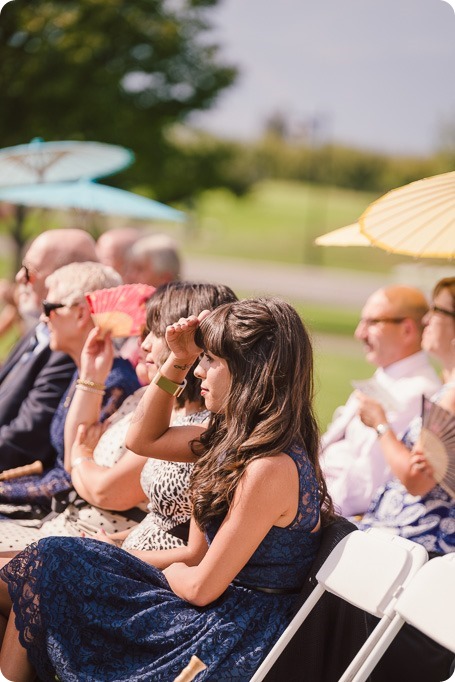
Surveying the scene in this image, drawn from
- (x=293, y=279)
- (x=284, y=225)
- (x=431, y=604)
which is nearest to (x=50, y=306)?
(x=431, y=604)

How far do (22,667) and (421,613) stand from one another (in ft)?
4.05

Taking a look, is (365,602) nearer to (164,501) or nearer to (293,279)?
(164,501)

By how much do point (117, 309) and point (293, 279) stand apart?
35281 mm

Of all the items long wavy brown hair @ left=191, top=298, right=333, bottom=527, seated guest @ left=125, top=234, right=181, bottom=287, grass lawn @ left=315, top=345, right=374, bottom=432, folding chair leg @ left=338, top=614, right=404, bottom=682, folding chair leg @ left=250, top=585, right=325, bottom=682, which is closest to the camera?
folding chair leg @ left=338, top=614, right=404, bottom=682

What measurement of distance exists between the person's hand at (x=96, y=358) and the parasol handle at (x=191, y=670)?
1495 millimetres

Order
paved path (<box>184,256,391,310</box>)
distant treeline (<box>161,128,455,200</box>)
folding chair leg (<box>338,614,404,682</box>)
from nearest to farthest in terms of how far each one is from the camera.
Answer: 1. folding chair leg (<box>338,614,404,682</box>)
2. paved path (<box>184,256,391,310</box>)
3. distant treeline (<box>161,128,455,200</box>)

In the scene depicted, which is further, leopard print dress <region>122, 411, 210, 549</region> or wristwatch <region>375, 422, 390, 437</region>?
wristwatch <region>375, 422, 390, 437</region>

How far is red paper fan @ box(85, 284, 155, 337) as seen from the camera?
12.6 ft

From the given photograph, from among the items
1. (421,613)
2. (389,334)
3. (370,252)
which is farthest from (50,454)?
(370,252)

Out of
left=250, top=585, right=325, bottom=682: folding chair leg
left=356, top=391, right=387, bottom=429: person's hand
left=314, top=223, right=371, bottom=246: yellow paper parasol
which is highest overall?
left=314, top=223, right=371, bottom=246: yellow paper parasol

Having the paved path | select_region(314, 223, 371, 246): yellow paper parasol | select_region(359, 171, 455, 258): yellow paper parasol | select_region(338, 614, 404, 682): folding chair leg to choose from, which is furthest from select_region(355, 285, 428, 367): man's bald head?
the paved path

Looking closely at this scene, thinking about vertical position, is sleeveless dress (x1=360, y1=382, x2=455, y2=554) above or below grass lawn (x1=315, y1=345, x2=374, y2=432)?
above

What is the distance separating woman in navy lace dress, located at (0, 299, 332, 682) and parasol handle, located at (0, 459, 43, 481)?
133 centimetres

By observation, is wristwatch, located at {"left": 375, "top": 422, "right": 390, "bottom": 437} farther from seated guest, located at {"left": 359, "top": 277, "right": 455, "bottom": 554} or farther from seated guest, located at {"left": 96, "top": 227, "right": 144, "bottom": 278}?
seated guest, located at {"left": 96, "top": 227, "right": 144, "bottom": 278}
